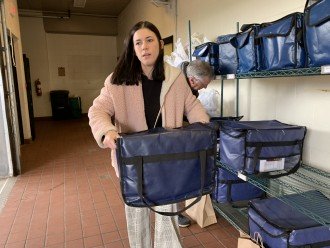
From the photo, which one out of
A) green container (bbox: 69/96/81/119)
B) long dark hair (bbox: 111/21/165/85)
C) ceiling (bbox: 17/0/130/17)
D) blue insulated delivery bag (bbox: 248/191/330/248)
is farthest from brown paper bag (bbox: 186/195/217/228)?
green container (bbox: 69/96/81/119)

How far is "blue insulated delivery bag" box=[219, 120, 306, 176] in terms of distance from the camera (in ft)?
5.39

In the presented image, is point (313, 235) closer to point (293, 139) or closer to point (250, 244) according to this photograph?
point (250, 244)

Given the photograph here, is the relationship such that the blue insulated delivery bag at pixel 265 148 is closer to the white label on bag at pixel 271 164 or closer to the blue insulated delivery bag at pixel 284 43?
the white label on bag at pixel 271 164

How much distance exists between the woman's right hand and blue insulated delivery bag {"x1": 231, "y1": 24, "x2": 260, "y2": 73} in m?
1.17

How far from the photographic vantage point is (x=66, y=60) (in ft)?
28.5

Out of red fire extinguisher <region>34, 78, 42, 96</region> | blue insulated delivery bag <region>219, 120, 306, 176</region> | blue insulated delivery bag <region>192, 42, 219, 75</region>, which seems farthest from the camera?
red fire extinguisher <region>34, 78, 42, 96</region>

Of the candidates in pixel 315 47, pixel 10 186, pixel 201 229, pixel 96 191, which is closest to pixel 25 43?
pixel 10 186

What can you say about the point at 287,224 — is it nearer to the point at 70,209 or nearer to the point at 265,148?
the point at 265,148

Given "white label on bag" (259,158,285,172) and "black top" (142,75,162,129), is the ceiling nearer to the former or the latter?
"black top" (142,75,162,129)

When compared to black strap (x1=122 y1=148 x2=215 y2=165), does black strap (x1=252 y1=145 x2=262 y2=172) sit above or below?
below

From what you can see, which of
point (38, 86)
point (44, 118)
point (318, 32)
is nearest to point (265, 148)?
point (318, 32)

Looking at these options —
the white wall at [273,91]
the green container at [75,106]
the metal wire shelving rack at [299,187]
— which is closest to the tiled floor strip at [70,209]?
the metal wire shelving rack at [299,187]

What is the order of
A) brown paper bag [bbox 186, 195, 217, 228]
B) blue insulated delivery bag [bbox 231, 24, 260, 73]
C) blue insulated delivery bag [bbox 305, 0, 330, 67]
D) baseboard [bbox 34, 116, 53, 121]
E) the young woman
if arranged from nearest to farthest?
blue insulated delivery bag [bbox 305, 0, 330, 67] < the young woman < blue insulated delivery bag [bbox 231, 24, 260, 73] < brown paper bag [bbox 186, 195, 217, 228] < baseboard [bbox 34, 116, 53, 121]

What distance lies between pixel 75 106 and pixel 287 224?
807 centimetres
